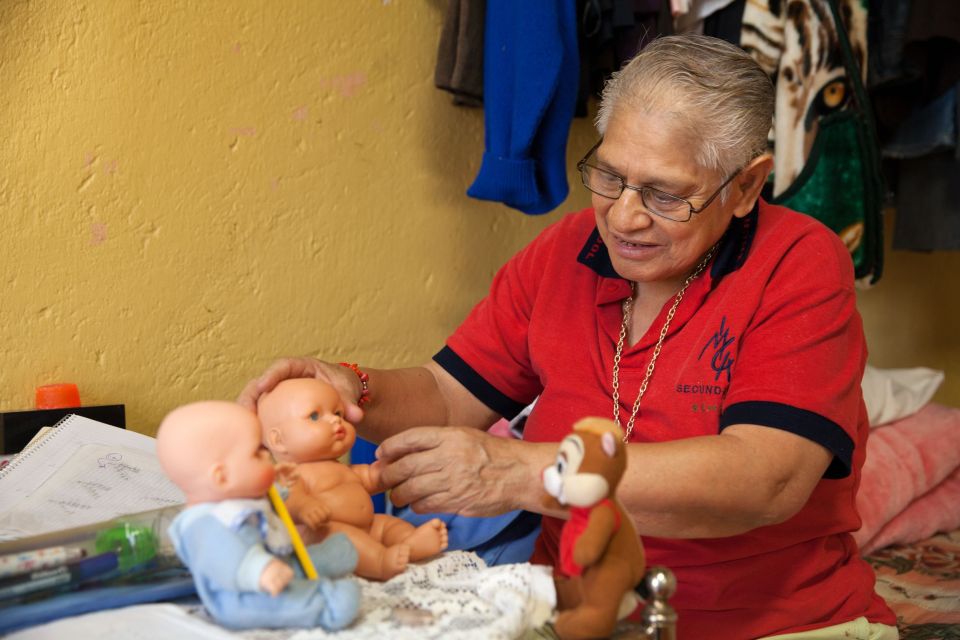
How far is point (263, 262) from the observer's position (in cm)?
198

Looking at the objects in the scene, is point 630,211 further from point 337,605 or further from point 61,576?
point 61,576

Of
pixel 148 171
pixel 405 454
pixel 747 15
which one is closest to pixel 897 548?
pixel 747 15

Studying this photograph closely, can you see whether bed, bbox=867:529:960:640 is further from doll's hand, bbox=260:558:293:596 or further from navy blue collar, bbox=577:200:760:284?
doll's hand, bbox=260:558:293:596

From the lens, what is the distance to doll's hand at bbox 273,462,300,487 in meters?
0.95

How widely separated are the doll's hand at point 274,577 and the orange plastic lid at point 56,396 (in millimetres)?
968

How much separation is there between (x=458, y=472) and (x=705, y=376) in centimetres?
42

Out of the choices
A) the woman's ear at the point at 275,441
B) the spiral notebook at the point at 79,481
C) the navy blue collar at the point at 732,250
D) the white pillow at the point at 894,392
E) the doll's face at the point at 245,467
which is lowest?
the white pillow at the point at 894,392

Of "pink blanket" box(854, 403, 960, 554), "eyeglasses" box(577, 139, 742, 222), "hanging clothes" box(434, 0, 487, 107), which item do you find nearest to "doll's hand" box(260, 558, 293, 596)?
"eyeglasses" box(577, 139, 742, 222)

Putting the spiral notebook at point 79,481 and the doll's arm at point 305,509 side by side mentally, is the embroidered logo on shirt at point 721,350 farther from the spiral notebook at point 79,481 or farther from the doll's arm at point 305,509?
the spiral notebook at point 79,481

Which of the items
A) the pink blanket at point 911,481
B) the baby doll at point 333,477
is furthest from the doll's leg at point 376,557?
the pink blanket at point 911,481

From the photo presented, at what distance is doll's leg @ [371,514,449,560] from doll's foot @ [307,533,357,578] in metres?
0.11

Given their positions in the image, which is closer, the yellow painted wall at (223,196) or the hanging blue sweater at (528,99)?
the yellow painted wall at (223,196)

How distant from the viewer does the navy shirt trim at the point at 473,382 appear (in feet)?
5.40

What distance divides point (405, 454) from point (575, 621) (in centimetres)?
34
